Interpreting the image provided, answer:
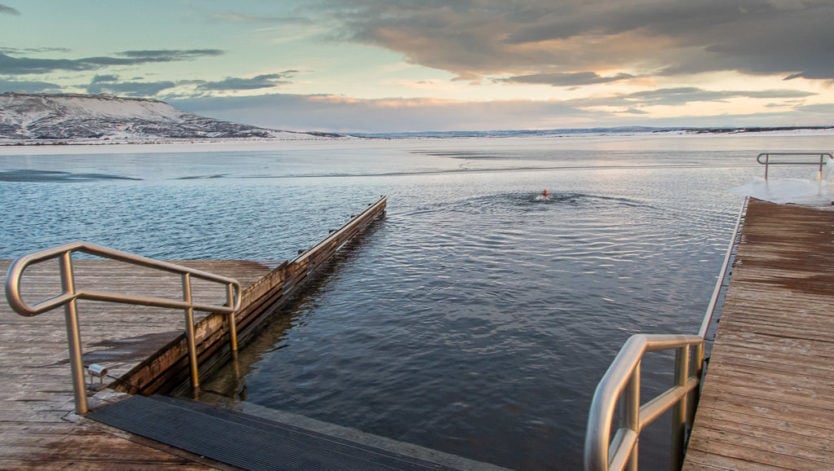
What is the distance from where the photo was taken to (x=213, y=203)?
85.2ft

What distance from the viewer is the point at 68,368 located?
18.7 feet

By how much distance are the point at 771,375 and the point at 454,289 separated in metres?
7.03

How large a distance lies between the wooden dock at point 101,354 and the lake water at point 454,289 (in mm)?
962

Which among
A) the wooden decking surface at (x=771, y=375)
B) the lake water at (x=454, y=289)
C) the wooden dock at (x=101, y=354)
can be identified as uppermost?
the wooden dock at (x=101, y=354)

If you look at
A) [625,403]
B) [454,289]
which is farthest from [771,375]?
[454,289]

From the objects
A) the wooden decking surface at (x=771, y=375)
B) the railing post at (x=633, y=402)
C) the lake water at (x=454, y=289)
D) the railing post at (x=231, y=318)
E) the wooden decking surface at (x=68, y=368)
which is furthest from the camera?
the railing post at (x=231, y=318)

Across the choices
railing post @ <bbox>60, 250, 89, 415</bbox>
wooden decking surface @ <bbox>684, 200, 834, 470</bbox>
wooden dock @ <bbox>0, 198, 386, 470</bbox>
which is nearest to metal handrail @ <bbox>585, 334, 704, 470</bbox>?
wooden decking surface @ <bbox>684, 200, 834, 470</bbox>

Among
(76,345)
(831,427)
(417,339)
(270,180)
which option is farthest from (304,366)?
(270,180)

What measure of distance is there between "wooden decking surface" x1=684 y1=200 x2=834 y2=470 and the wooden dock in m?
3.90

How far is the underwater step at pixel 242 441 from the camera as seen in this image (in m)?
4.13

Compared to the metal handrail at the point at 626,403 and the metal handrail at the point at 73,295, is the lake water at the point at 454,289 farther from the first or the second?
the metal handrail at the point at 73,295

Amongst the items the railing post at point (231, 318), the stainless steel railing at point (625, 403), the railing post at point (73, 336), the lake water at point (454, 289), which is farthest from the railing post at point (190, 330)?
the stainless steel railing at point (625, 403)

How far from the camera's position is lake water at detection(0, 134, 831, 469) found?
6.98m

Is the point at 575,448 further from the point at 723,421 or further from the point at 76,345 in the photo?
the point at 76,345
